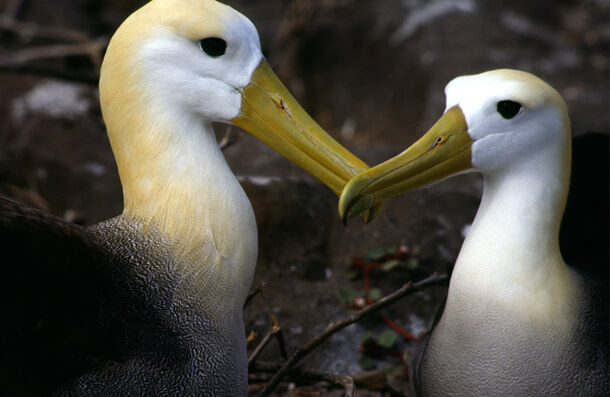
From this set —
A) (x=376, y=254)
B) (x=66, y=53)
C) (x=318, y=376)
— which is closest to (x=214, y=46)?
(x=318, y=376)

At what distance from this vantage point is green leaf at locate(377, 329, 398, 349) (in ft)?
10.8

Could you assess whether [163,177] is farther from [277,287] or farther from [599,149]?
[599,149]

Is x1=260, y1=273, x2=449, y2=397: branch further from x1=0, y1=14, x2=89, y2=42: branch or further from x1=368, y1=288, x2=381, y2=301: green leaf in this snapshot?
x1=0, y1=14, x2=89, y2=42: branch

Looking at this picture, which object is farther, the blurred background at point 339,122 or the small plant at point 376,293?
the blurred background at point 339,122

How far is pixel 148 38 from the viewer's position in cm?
225

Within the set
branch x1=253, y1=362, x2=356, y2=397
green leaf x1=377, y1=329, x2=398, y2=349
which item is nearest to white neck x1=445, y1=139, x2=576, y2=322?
branch x1=253, y1=362, x2=356, y2=397

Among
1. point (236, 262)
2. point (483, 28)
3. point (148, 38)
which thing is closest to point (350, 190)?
point (236, 262)

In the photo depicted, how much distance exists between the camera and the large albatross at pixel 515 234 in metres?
2.32

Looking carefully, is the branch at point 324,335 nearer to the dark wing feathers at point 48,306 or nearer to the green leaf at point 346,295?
the green leaf at point 346,295

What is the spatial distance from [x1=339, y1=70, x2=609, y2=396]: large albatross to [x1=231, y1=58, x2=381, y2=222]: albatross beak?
0.13 m

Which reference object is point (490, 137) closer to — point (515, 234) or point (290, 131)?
point (515, 234)

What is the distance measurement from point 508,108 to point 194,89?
100 cm

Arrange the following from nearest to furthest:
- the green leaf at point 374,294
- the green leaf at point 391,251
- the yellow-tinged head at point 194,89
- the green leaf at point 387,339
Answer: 1. the yellow-tinged head at point 194,89
2. the green leaf at point 387,339
3. the green leaf at point 374,294
4. the green leaf at point 391,251

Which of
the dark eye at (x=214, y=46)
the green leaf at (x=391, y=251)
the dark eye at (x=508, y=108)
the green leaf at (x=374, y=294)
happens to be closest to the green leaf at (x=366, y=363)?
the green leaf at (x=374, y=294)
